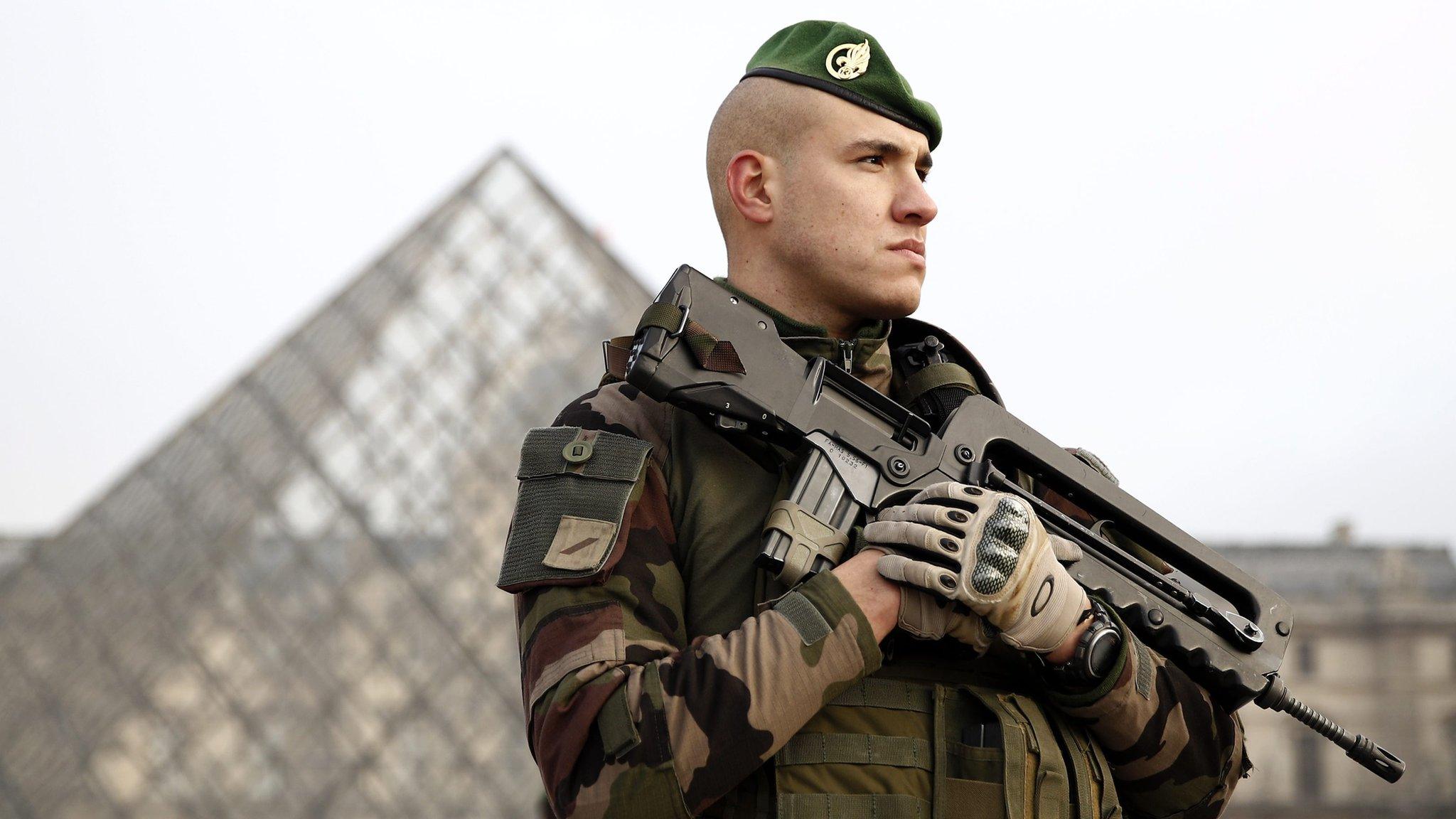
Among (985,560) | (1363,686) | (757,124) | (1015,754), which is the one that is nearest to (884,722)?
(1015,754)

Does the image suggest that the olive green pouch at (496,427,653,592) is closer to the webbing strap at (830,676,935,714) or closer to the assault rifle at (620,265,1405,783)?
the assault rifle at (620,265,1405,783)

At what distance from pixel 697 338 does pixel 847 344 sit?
0.33m

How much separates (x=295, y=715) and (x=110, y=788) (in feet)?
8.71

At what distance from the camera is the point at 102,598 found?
2178 cm

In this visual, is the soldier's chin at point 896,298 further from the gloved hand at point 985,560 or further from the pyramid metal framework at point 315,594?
the pyramid metal framework at point 315,594

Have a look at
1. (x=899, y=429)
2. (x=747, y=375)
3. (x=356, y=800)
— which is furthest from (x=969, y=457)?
(x=356, y=800)

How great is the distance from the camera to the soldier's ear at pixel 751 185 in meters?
2.51

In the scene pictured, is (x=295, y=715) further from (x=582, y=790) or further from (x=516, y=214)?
(x=582, y=790)

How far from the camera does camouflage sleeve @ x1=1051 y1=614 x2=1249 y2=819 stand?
2.23 m

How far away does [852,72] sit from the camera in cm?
246

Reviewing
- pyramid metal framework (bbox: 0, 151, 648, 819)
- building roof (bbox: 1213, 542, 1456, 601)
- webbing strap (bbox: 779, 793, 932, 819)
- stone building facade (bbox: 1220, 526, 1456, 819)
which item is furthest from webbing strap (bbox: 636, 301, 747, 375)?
building roof (bbox: 1213, 542, 1456, 601)

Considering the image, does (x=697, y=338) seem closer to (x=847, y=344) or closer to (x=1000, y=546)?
(x=847, y=344)

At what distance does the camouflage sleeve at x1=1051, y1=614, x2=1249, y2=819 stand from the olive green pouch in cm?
69

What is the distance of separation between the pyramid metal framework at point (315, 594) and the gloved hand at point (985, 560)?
61.2ft
